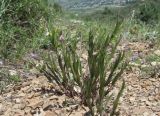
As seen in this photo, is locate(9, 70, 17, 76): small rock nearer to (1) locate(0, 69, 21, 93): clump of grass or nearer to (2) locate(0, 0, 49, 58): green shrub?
(1) locate(0, 69, 21, 93): clump of grass

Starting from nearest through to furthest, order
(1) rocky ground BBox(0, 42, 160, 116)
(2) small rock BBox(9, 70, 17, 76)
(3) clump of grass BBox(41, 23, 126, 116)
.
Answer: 1. (3) clump of grass BBox(41, 23, 126, 116)
2. (1) rocky ground BBox(0, 42, 160, 116)
3. (2) small rock BBox(9, 70, 17, 76)

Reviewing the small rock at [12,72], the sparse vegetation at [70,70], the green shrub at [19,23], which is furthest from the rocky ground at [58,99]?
the green shrub at [19,23]

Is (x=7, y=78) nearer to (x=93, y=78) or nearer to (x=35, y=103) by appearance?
(x=35, y=103)

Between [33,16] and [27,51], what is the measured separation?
779 mm

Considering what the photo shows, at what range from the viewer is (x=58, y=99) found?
343 centimetres

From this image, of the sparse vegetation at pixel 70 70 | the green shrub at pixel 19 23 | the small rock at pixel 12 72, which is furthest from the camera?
the green shrub at pixel 19 23

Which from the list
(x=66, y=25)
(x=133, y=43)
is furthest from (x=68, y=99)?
(x=66, y=25)

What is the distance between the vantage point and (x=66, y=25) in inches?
238

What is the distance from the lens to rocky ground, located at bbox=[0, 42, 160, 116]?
3285mm

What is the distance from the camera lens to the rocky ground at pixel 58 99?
10.8 feet

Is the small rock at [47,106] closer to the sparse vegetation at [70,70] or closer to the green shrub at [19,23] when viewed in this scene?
the sparse vegetation at [70,70]

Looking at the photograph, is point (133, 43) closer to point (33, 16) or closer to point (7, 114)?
point (33, 16)

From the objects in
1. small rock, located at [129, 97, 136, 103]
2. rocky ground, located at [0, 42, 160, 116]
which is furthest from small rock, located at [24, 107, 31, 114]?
small rock, located at [129, 97, 136, 103]

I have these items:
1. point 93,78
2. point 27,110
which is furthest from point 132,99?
point 27,110
